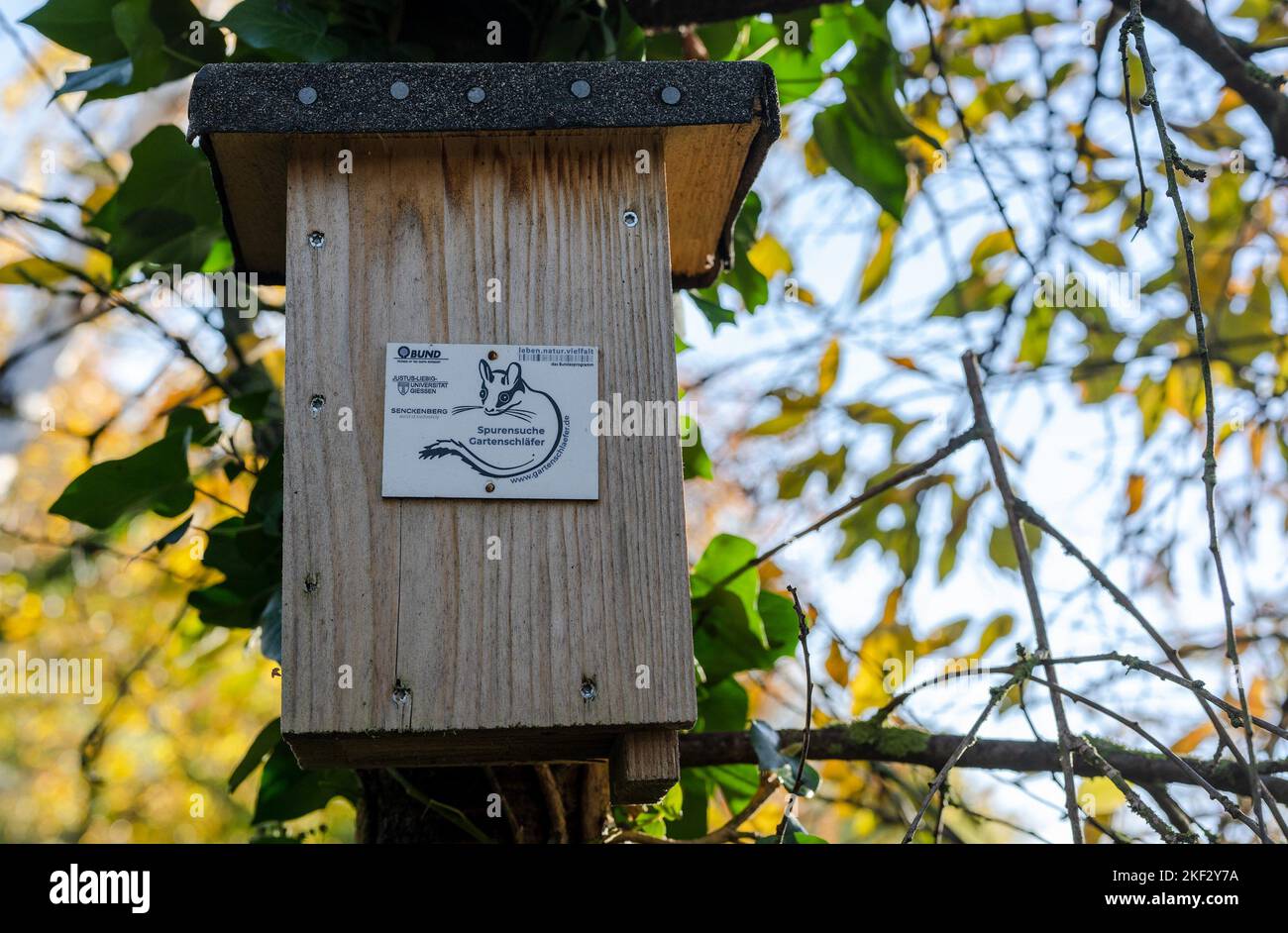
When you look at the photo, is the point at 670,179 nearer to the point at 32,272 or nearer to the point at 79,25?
the point at 79,25

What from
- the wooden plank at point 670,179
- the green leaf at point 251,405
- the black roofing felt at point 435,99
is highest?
the black roofing felt at point 435,99

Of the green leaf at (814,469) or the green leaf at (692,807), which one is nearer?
the green leaf at (692,807)

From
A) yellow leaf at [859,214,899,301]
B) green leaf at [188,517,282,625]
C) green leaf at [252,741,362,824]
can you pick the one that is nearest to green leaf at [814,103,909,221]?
yellow leaf at [859,214,899,301]

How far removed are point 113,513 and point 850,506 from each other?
1075mm

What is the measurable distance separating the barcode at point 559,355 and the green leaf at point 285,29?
2.04 feet

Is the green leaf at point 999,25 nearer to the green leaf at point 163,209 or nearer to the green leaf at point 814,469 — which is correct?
the green leaf at point 814,469

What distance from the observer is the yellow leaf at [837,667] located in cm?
231

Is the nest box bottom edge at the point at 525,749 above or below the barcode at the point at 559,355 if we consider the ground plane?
below

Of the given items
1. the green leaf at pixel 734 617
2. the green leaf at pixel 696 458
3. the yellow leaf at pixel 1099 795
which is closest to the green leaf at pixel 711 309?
the green leaf at pixel 696 458

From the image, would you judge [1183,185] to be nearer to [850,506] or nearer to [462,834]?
[850,506]
